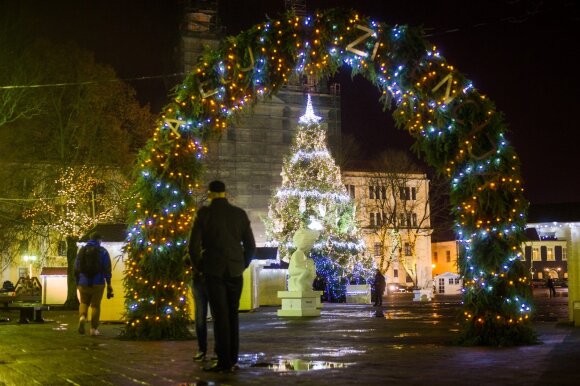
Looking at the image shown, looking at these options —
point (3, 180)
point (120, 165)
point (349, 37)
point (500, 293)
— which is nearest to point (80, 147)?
point (120, 165)

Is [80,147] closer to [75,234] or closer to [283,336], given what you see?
[75,234]

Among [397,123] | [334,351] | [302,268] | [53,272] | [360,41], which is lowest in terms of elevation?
[334,351]

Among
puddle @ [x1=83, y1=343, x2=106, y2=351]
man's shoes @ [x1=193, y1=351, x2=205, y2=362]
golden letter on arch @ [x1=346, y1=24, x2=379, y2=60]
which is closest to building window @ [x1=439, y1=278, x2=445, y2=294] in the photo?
golden letter on arch @ [x1=346, y1=24, x2=379, y2=60]

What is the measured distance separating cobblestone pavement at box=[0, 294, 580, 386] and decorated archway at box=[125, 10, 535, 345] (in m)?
0.99

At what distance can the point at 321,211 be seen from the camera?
47469 mm

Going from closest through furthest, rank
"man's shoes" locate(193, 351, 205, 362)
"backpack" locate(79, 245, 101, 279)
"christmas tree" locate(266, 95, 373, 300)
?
"man's shoes" locate(193, 351, 205, 362) < "backpack" locate(79, 245, 101, 279) < "christmas tree" locate(266, 95, 373, 300)

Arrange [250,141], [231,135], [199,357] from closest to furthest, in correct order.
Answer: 1. [199,357]
2. [231,135]
3. [250,141]

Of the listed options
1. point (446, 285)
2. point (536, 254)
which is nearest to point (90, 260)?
point (446, 285)

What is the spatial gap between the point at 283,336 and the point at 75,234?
78.0 feet

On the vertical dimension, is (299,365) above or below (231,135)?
below

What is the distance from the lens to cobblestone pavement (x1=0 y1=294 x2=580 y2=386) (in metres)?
7.91

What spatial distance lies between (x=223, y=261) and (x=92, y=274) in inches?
299

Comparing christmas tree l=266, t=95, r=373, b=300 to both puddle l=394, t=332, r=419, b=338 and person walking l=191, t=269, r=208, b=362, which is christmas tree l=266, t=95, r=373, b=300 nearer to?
puddle l=394, t=332, r=419, b=338

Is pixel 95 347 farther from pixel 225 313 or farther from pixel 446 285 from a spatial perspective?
pixel 446 285
